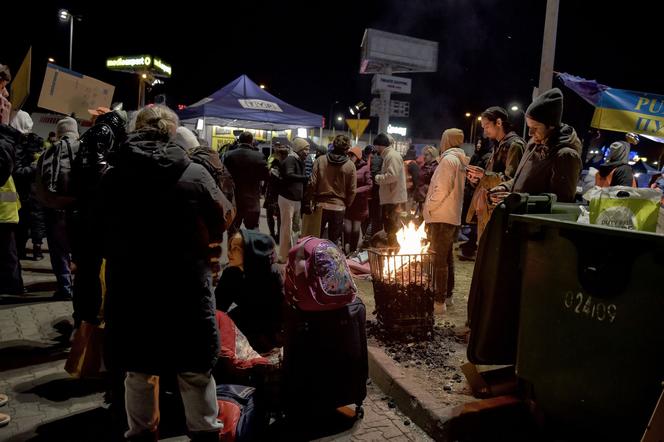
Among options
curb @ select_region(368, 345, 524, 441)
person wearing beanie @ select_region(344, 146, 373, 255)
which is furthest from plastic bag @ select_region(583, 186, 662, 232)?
person wearing beanie @ select_region(344, 146, 373, 255)

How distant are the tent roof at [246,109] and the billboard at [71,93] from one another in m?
4.99

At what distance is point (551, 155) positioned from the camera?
3.85 metres

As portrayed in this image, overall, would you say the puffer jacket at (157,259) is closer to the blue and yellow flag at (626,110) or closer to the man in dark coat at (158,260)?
the man in dark coat at (158,260)

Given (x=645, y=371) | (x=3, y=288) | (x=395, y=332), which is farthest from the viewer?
(x=3, y=288)

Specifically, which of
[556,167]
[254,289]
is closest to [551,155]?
[556,167]

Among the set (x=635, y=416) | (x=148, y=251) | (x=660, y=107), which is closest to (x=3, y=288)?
(x=148, y=251)

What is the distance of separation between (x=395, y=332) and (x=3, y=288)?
4.52 metres

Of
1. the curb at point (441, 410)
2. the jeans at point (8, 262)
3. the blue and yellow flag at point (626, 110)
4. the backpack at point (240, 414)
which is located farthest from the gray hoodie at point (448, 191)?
the jeans at point (8, 262)

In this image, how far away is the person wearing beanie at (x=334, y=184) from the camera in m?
7.65

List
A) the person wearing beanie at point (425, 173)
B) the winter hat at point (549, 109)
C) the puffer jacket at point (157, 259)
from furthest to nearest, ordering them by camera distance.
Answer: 1. the person wearing beanie at point (425, 173)
2. the winter hat at point (549, 109)
3. the puffer jacket at point (157, 259)

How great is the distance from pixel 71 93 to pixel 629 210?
726cm

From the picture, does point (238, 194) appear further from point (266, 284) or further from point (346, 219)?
point (266, 284)

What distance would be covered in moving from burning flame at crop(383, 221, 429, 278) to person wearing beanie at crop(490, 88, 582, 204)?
45.1 inches

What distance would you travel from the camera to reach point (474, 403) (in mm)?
3490
